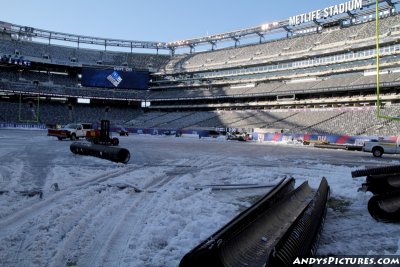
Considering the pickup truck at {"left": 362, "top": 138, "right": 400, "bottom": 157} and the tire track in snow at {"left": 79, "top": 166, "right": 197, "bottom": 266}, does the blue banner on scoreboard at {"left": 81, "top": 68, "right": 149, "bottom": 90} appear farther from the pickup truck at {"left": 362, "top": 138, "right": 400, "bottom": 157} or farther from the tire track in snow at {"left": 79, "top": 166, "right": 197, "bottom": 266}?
the tire track in snow at {"left": 79, "top": 166, "right": 197, "bottom": 266}

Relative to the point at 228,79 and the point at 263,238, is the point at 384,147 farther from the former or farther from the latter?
the point at 228,79

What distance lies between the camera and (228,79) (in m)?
74.2

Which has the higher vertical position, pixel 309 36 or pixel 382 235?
pixel 309 36

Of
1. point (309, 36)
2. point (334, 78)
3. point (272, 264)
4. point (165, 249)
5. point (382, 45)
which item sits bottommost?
point (165, 249)

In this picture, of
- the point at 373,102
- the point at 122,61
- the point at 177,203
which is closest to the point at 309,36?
the point at 373,102

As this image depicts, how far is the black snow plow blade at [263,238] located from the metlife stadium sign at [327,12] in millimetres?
58678

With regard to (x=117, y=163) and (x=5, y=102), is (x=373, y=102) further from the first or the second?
(x=5, y=102)

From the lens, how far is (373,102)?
49812 mm

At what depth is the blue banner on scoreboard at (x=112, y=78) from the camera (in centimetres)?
7912

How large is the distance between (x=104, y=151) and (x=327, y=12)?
191 feet

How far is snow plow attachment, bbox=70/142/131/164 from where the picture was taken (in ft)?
44.3

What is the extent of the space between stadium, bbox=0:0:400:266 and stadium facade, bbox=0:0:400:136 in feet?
1.04

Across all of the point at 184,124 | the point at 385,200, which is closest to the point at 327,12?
the point at 184,124

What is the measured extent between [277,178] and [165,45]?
3272 inches
